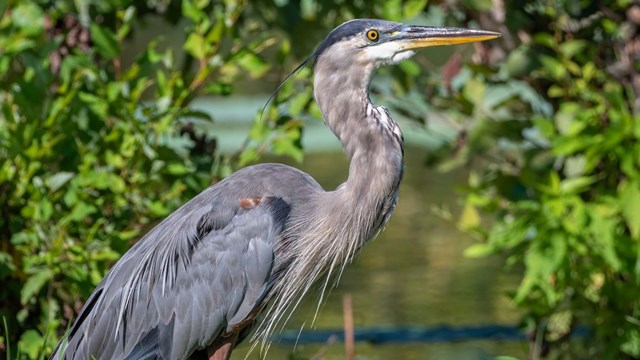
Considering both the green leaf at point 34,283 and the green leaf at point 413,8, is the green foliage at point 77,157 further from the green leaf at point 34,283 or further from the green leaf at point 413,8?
the green leaf at point 413,8

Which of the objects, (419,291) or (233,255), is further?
(419,291)

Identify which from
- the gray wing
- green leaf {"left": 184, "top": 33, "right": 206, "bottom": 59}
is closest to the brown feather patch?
the gray wing

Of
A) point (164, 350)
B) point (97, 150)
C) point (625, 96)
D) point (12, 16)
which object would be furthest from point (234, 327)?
point (625, 96)

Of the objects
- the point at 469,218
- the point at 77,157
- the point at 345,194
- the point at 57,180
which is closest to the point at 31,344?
the point at 57,180

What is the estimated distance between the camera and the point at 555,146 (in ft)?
15.8

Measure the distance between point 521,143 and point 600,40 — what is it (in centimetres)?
53

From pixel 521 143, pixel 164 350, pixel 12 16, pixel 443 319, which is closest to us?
pixel 164 350

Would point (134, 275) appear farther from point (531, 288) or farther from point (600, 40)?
point (600, 40)

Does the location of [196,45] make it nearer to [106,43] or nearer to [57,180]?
[106,43]

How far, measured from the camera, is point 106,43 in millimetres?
4574

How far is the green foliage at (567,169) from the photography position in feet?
15.7

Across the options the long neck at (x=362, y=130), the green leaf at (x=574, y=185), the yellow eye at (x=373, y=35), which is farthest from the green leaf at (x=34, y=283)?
the green leaf at (x=574, y=185)

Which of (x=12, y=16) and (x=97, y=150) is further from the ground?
(x=12, y=16)

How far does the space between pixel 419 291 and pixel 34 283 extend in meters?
3.04
